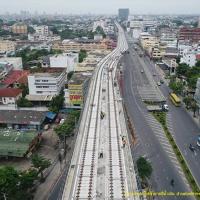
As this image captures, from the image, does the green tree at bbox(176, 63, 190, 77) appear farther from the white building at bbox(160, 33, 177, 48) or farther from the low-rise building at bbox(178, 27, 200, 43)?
the low-rise building at bbox(178, 27, 200, 43)

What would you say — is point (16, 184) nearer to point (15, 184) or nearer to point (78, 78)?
point (15, 184)

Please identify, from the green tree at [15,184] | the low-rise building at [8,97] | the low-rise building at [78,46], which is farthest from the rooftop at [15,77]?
the low-rise building at [78,46]

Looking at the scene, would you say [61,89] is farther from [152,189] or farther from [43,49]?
[43,49]

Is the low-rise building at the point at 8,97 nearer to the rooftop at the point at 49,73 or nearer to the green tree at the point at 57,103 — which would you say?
the rooftop at the point at 49,73

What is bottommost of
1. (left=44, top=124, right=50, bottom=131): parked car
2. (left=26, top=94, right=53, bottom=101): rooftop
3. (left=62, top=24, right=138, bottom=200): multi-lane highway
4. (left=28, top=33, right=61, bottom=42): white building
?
(left=44, top=124, right=50, bottom=131): parked car

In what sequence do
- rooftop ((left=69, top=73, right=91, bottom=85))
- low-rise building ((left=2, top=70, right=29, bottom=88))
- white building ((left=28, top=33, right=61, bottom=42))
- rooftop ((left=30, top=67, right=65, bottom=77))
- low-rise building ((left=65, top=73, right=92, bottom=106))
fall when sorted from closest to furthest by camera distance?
low-rise building ((left=65, top=73, right=92, bottom=106))
rooftop ((left=69, top=73, right=91, bottom=85))
rooftop ((left=30, top=67, right=65, bottom=77))
low-rise building ((left=2, top=70, right=29, bottom=88))
white building ((left=28, top=33, right=61, bottom=42))

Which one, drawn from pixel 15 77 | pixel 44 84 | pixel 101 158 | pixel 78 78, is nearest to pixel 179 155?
pixel 101 158

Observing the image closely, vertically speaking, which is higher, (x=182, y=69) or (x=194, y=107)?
(x=182, y=69)

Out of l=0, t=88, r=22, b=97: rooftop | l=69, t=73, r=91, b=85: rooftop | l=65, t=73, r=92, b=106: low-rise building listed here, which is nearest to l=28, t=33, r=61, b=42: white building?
l=69, t=73, r=91, b=85: rooftop
